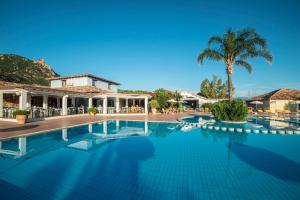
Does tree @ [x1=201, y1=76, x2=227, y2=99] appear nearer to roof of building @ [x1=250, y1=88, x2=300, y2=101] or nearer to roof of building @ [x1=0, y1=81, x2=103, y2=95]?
roof of building @ [x1=250, y1=88, x2=300, y2=101]

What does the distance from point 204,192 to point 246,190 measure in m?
1.12

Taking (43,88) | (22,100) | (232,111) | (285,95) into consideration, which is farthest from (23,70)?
(285,95)

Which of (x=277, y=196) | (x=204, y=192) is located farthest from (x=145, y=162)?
(x=277, y=196)

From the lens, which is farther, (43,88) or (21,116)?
(43,88)

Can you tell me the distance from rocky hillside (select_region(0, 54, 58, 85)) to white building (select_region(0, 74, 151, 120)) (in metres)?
18.7

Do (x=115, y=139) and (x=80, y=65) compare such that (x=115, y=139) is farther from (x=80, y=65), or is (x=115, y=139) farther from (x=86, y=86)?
(x=80, y=65)

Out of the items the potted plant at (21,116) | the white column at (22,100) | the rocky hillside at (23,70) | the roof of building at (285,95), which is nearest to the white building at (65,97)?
the white column at (22,100)

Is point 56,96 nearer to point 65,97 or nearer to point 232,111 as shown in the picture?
point 65,97

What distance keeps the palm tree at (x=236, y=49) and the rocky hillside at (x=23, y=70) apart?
39509 mm

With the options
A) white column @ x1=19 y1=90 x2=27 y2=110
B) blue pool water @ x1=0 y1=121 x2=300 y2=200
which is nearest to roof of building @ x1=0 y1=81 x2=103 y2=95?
white column @ x1=19 y1=90 x2=27 y2=110

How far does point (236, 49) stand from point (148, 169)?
15757 millimetres

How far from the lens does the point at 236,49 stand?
56.5 feet

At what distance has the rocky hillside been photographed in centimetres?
4328

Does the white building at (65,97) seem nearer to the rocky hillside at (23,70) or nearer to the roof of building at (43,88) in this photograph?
the roof of building at (43,88)
